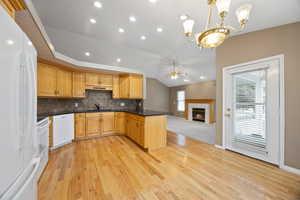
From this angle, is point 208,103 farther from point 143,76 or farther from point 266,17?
point 266,17

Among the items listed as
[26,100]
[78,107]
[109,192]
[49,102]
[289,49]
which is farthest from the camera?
[78,107]

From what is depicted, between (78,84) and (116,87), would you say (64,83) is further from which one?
(116,87)

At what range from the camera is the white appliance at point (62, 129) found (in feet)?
9.30

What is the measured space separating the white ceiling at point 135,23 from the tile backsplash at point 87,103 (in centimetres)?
184

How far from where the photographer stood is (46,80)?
286 cm

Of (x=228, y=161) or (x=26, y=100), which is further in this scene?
(x=228, y=161)

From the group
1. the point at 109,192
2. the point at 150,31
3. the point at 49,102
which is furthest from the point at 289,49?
the point at 49,102

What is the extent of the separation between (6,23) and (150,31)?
9.81ft

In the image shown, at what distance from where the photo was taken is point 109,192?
1533 mm

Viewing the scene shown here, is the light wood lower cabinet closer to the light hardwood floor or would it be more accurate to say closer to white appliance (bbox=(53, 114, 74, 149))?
white appliance (bbox=(53, 114, 74, 149))

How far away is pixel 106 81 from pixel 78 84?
0.88 metres

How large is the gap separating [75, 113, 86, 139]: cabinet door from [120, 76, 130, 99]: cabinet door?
4.84ft

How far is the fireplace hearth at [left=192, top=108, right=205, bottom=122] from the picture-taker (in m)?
7.10

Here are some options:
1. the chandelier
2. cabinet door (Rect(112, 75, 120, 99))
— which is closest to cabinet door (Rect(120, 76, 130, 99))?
cabinet door (Rect(112, 75, 120, 99))
